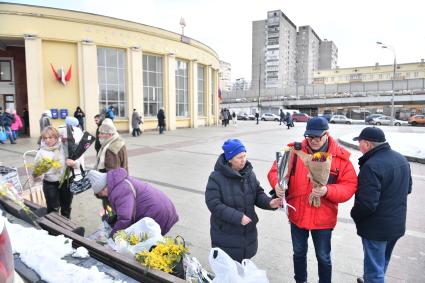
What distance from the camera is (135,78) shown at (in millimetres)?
19859

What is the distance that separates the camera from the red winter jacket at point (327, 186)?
9.04 feet

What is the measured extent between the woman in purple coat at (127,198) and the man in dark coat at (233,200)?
68cm

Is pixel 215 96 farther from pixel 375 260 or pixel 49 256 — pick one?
pixel 49 256

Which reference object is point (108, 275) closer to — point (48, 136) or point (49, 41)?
point (48, 136)

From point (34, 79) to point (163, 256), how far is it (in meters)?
16.8

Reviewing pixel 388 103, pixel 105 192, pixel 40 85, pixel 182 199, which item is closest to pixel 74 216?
pixel 182 199

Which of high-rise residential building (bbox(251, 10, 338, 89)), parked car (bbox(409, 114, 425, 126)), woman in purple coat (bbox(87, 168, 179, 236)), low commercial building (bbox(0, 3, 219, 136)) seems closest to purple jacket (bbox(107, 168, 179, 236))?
woman in purple coat (bbox(87, 168, 179, 236))

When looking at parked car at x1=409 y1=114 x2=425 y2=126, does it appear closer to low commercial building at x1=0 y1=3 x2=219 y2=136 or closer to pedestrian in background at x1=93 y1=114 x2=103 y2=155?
low commercial building at x1=0 y1=3 x2=219 y2=136

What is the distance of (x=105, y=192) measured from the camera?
315 centimetres

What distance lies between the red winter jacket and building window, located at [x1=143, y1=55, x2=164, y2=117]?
751 inches

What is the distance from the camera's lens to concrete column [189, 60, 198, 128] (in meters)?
Result: 24.4

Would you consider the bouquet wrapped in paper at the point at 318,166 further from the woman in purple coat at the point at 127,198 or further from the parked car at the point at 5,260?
the parked car at the point at 5,260

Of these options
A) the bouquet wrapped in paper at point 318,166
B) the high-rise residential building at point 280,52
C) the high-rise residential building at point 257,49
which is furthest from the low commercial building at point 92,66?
the high-rise residential building at point 257,49

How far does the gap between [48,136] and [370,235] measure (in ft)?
13.8
